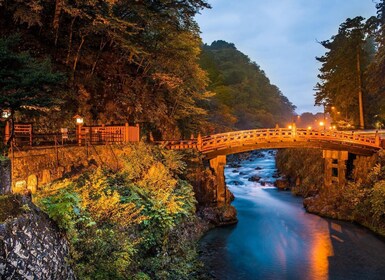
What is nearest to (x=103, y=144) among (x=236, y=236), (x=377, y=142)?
(x=236, y=236)

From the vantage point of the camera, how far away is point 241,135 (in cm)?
2502

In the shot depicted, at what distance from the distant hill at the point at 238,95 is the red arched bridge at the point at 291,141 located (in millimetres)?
18760

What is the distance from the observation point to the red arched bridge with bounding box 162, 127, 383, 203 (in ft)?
78.0

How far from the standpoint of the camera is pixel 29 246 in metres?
6.20

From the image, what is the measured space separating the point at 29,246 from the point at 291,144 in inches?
867

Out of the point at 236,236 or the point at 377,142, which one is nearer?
the point at 236,236

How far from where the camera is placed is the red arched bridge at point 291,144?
936 inches

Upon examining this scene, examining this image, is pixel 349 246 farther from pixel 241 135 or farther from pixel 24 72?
pixel 24 72

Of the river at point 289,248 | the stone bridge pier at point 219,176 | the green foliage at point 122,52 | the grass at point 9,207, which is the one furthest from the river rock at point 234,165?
the grass at point 9,207

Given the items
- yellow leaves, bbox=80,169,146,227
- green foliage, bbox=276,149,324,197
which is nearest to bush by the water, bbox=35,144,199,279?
yellow leaves, bbox=80,169,146,227

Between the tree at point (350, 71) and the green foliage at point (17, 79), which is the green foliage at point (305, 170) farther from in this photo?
the green foliage at point (17, 79)

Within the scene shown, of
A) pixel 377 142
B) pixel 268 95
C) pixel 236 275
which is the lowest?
pixel 236 275

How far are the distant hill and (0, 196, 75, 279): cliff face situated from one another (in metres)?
36.8

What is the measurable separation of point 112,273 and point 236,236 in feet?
42.7
